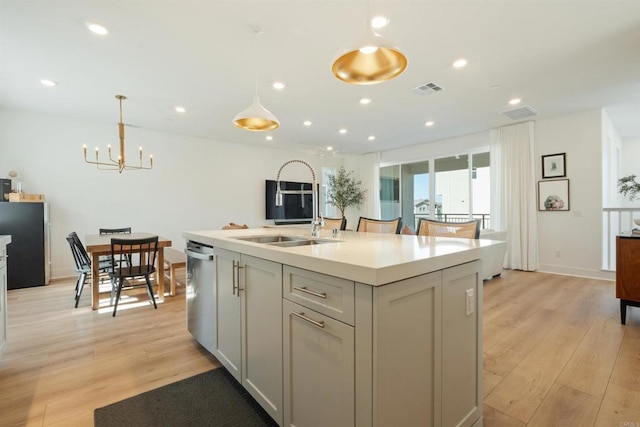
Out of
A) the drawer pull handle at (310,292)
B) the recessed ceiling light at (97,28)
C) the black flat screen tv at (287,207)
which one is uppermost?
the recessed ceiling light at (97,28)

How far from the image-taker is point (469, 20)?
243cm

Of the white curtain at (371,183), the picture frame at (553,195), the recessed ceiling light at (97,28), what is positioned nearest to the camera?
the recessed ceiling light at (97,28)

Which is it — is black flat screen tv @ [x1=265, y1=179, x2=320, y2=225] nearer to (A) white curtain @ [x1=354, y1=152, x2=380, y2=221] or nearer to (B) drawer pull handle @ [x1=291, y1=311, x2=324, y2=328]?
(A) white curtain @ [x1=354, y1=152, x2=380, y2=221]

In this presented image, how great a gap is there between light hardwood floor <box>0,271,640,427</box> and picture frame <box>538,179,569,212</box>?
77.1 inches

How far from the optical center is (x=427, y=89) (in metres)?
3.84

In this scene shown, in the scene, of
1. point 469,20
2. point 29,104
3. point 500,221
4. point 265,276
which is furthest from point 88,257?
point 500,221

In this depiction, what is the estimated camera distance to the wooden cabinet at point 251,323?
1439 mm

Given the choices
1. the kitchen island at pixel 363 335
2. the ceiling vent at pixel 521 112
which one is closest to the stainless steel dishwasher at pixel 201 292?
the kitchen island at pixel 363 335

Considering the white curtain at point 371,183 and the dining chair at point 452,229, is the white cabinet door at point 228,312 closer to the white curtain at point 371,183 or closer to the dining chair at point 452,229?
the dining chair at point 452,229

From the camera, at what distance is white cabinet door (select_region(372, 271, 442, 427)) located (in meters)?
0.99

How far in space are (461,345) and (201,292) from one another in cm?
181

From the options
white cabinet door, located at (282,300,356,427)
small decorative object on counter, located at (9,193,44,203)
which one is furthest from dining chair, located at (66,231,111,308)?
white cabinet door, located at (282,300,356,427)

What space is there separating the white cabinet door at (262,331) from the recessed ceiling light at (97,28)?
2440mm

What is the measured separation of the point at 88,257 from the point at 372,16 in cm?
415
